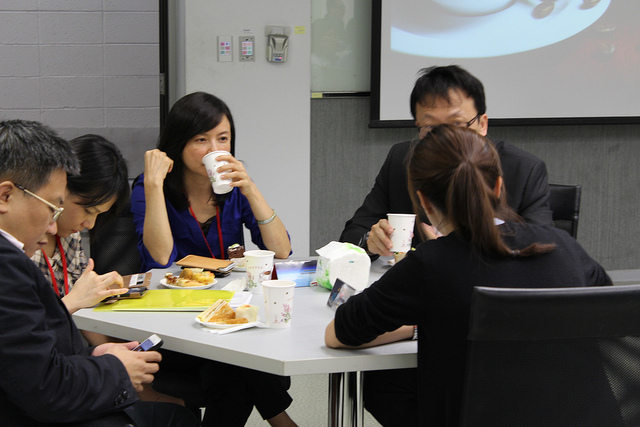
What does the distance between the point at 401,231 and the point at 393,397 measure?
51cm

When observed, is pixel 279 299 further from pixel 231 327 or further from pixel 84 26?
pixel 84 26

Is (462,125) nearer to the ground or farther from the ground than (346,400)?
farther from the ground

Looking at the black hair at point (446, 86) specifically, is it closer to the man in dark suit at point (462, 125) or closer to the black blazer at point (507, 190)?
the man in dark suit at point (462, 125)

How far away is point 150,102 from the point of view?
13.4ft

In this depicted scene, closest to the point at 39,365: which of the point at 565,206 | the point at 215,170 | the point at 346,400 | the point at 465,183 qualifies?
the point at 346,400

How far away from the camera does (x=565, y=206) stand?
228 cm

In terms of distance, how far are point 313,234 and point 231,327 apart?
252 centimetres

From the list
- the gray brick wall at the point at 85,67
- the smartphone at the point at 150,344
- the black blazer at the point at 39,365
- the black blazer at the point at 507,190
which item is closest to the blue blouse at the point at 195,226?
the black blazer at the point at 507,190

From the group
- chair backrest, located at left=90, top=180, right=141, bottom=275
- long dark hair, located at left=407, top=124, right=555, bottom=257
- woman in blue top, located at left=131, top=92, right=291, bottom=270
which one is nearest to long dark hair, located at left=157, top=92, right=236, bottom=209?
woman in blue top, located at left=131, top=92, right=291, bottom=270

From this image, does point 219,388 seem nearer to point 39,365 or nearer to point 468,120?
point 39,365

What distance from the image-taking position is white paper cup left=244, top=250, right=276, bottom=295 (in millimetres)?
1601

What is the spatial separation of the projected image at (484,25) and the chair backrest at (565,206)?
1.69 meters

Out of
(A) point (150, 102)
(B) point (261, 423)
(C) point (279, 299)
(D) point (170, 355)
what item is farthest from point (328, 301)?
(A) point (150, 102)

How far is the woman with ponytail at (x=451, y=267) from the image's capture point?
3.62ft
